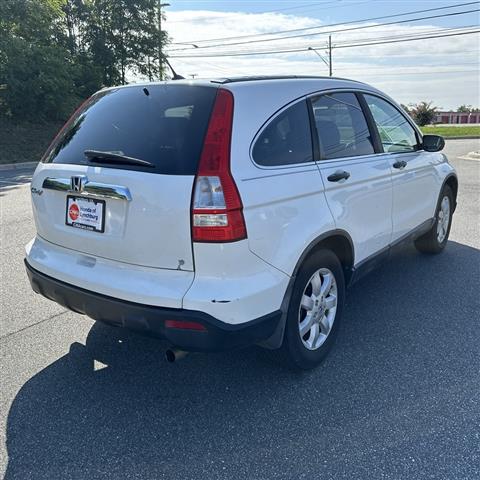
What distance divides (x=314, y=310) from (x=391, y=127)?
1.95 meters

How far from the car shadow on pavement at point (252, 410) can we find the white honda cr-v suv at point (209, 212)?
342 millimetres

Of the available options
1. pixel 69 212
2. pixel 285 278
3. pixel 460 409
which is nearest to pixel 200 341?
pixel 285 278

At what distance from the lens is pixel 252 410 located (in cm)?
261

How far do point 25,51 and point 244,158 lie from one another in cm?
1786

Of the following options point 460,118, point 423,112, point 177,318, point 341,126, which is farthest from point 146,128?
point 460,118

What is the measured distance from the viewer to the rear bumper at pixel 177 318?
7.39 ft

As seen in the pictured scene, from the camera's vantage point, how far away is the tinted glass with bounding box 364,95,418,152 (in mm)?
3725

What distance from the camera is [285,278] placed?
251cm

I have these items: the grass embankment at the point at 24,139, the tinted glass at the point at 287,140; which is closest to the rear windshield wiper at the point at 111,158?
the tinted glass at the point at 287,140

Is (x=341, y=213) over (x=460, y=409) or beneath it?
over

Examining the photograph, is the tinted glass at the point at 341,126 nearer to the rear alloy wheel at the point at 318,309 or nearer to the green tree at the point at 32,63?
the rear alloy wheel at the point at 318,309

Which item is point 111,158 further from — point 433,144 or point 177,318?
point 433,144

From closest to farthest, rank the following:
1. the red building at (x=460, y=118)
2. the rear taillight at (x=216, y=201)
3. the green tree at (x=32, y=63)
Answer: the rear taillight at (x=216, y=201)
the green tree at (x=32, y=63)
the red building at (x=460, y=118)

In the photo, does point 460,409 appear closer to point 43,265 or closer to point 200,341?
point 200,341
